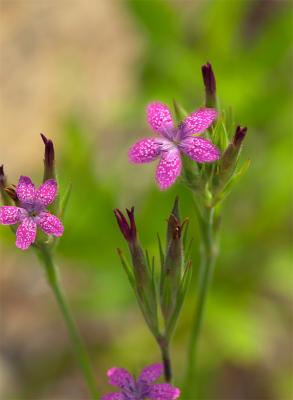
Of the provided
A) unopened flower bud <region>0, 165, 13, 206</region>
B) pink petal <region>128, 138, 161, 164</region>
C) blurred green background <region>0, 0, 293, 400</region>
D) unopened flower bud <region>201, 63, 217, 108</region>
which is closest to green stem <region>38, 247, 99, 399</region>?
unopened flower bud <region>0, 165, 13, 206</region>

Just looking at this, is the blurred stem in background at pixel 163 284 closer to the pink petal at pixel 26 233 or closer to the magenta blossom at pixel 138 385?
the magenta blossom at pixel 138 385

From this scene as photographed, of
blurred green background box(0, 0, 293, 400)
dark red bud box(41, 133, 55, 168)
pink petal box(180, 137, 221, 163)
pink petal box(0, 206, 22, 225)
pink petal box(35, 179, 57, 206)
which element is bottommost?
blurred green background box(0, 0, 293, 400)

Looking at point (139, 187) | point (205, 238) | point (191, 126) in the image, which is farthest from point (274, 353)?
point (191, 126)

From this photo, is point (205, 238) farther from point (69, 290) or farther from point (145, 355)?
point (69, 290)

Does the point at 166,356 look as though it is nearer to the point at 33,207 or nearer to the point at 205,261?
the point at 205,261

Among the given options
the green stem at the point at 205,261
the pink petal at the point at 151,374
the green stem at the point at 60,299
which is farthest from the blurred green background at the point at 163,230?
the pink petal at the point at 151,374

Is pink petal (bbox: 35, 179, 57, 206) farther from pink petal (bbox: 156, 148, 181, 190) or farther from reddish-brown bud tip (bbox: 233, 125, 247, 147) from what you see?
reddish-brown bud tip (bbox: 233, 125, 247, 147)

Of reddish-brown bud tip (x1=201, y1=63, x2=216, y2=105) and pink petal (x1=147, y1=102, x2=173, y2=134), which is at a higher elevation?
reddish-brown bud tip (x1=201, y1=63, x2=216, y2=105)
